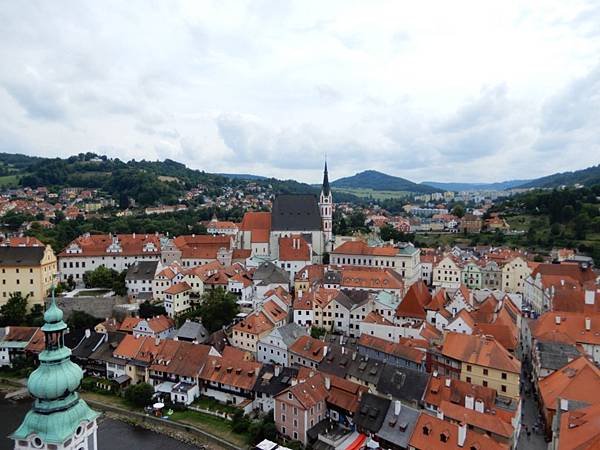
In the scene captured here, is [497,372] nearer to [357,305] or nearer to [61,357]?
[357,305]

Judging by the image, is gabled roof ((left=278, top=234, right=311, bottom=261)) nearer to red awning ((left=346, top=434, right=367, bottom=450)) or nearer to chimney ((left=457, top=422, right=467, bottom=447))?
red awning ((left=346, top=434, right=367, bottom=450))

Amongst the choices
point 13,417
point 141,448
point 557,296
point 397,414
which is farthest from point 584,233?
point 13,417

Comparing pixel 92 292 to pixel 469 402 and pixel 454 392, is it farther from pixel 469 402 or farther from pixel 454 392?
pixel 469 402

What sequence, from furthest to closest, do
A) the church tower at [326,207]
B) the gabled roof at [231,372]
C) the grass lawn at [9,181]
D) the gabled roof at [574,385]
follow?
the grass lawn at [9,181]
the church tower at [326,207]
the gabled roof at [231,372]
the gabled roof at [574,385]

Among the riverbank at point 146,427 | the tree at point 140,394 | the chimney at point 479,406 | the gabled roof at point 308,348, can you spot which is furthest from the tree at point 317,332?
the chimney at point 479,406

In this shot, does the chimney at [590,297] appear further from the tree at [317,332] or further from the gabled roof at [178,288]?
the gabled roof at [178,288]

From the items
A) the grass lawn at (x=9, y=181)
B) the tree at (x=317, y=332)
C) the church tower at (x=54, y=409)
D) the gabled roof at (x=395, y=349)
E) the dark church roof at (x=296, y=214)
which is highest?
the grass lawn at (x=9, y=181)

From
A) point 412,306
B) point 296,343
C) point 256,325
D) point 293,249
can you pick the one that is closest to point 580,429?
point 296,343
